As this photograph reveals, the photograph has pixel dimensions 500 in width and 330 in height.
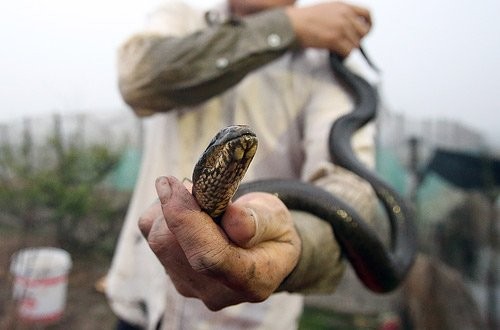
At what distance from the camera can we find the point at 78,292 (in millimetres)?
2416

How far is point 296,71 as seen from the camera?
0.81 m

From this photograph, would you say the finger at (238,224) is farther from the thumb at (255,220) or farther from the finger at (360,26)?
the finger at (360,26)

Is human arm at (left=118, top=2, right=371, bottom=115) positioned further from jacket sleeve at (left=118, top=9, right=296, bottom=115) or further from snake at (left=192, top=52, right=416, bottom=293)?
snake at (left=192, top=52, right=416, bottom=293)

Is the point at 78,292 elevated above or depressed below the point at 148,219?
below

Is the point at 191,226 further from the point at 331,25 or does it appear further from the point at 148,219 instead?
the point at 331,25

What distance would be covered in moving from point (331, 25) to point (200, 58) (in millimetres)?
192

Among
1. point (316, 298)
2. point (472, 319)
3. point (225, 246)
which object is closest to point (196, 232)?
point (225, 246)

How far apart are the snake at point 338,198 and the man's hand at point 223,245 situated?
0.01 meters

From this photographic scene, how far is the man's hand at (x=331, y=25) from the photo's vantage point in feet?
2.27

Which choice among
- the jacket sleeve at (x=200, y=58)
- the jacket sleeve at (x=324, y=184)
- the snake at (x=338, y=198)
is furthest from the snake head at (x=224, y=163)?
the jacket sleeve at (x=200, y=58)

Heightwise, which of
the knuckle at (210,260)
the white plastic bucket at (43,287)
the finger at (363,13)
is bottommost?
the white plastic bucket at (43,287)

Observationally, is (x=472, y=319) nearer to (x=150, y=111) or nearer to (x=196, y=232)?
(x=150, y=111)

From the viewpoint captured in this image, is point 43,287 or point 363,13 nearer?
point 363,13

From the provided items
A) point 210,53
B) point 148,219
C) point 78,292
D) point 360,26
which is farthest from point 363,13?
point 78,292
